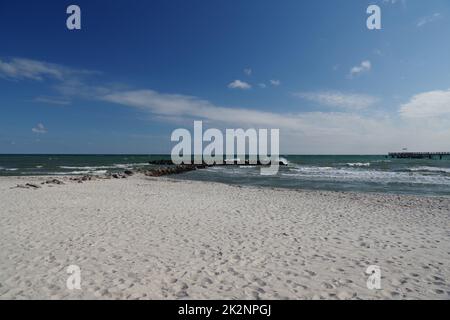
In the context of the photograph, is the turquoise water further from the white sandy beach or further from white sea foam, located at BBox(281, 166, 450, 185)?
the white sandy beach

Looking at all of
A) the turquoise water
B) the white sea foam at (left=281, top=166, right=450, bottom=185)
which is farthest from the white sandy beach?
the white sea foam at (left=281, top=166, right=450, bottom=185)

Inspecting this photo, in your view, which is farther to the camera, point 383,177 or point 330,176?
point 330,176

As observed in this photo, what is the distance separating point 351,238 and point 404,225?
304 centimetres

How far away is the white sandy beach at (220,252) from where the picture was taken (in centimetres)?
455

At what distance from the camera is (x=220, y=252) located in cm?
620

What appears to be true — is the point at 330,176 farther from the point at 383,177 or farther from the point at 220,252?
the point at 220,252

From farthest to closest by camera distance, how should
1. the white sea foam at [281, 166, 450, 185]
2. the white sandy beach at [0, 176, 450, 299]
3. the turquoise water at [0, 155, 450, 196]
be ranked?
the white sea foam at [281, 166, 450, 185] → the turquoise water at [0, 155, 450, 196] → the white sandy beach at [0, 176, 450, 299]

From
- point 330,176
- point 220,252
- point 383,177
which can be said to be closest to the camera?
point 220,252

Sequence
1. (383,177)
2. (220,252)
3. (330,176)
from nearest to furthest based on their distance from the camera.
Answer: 1. (220,252)
2. (383,177)
3. (330,176)

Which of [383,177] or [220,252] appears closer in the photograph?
[220,252]

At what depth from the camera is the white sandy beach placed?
4547 millimetres

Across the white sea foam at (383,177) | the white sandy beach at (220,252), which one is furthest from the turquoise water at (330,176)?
the white sandy beach at (220,252)

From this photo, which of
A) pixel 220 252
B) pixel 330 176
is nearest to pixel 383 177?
pixel 330 176
